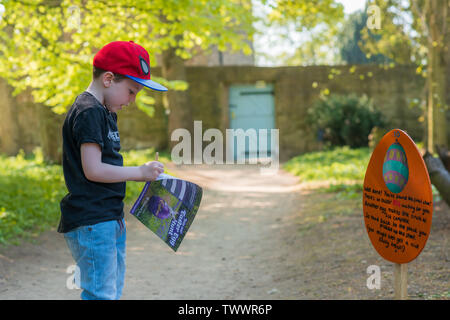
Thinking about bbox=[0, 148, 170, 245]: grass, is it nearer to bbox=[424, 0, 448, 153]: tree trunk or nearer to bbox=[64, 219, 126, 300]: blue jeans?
bbox=[64, 219, 126, 300]: blue jeans

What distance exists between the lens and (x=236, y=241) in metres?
6.70

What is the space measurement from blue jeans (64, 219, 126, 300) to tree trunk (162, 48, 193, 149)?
12439 millimetres

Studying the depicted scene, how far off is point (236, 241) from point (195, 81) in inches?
395

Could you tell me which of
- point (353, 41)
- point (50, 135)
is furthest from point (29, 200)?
point (353, 41)

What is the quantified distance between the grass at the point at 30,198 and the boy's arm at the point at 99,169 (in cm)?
391

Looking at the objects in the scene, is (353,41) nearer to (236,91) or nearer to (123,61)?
(236,91)

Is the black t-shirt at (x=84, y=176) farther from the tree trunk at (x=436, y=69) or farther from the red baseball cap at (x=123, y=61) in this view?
the tree trunk at (x=436, y=69)

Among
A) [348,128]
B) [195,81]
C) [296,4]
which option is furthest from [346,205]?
[195,81]

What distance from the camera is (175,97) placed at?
1495 centimetres

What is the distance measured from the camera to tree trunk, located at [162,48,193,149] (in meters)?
14.8
